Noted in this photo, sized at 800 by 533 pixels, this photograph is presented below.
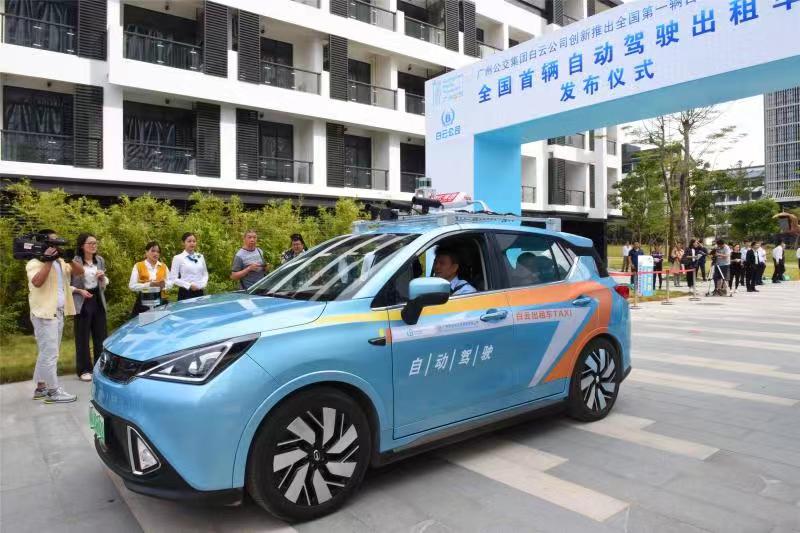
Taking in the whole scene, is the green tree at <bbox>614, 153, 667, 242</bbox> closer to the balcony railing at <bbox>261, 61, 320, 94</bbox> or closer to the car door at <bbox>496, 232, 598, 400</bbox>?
the balcony railing at <bbox>261, 61, 320, 94</bbox>

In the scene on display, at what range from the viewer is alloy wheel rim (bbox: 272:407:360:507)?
116 inches

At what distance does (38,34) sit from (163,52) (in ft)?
10.9

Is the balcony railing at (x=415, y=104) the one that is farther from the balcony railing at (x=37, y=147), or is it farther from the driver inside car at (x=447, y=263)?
the driver inside car at (x=447, y=263)

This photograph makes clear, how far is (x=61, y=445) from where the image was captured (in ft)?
14.6

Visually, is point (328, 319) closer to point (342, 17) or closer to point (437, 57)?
point (342, 17)

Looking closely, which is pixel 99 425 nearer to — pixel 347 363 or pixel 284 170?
pixel 347 363

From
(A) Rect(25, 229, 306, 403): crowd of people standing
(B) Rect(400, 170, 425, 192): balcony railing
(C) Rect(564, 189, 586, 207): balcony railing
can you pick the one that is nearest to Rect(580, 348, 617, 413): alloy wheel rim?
(A) Rect(25, 229, 306, 403): crowd of people standing

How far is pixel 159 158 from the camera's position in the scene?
693 inches

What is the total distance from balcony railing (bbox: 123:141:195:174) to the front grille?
51.6 ft

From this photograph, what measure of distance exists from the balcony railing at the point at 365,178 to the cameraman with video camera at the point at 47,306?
16.5 meters

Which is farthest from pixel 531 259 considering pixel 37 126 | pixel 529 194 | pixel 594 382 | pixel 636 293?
pixel 529 194

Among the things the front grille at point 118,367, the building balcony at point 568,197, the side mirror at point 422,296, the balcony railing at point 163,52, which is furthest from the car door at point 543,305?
the building balcony at point 568,197

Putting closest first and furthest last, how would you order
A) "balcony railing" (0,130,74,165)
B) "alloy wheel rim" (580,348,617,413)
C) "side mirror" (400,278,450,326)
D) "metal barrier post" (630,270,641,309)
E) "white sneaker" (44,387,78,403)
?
"side mirror" (400,278,450,326) → "alloy wheel rim" (580,348,617,413) → "white sneaker" (44,387,78,403) → "metal barrier post" (630,270,641,309) → "balcony railing" (0,130,74,165)

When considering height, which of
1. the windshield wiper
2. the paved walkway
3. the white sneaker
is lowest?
the paved walkway
